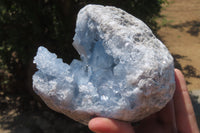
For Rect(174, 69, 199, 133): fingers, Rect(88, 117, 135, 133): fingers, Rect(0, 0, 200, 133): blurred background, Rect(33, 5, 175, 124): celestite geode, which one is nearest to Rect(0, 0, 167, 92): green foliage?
Rect(0, 0, 200, 133): blurred background

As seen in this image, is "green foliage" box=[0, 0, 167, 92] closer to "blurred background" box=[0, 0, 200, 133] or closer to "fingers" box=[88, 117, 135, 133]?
"blurred background" box=[0, 0, 200, 133]

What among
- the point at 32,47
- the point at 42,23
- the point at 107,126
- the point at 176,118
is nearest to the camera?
the point at 107,126

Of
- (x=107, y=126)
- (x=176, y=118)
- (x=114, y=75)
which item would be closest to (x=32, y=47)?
(x=114, y=75)

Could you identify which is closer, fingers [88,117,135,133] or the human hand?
fingers [88,117,135,133]

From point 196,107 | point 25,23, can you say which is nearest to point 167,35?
point 196,107

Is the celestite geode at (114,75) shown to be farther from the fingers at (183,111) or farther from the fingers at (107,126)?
the fingers at (183,111)

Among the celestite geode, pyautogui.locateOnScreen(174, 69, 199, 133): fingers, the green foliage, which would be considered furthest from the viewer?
the green foliage

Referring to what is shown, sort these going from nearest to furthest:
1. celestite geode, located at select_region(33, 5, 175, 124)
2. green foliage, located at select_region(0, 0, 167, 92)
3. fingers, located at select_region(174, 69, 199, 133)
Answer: celestite geode, located at select_region(33, 5, 175, 124)
fingers, located at select_region(174, 69, 199, 133)
green foliage, located at select_region(0, 0, 167, 92)

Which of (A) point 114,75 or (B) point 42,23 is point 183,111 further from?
(B) point 42,23
